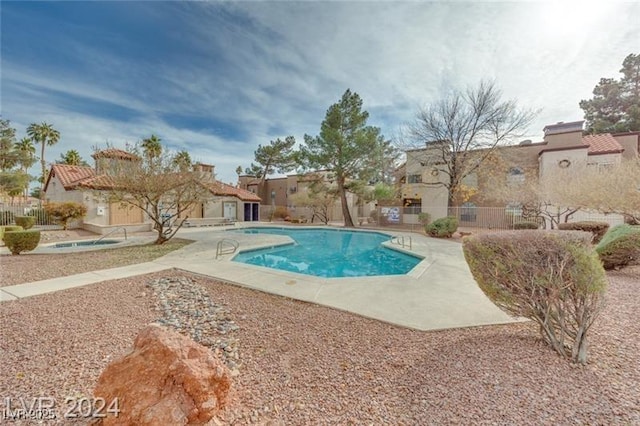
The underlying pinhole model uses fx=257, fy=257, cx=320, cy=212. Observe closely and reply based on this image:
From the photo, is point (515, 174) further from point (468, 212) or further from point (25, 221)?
point (25, 221)

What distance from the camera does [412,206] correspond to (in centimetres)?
2428

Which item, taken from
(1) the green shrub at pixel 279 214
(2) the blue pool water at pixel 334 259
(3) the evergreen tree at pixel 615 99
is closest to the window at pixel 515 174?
(2) the blue pool water at pixel 334 259

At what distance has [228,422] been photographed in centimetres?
219

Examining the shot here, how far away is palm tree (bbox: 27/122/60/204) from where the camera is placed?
104 ft

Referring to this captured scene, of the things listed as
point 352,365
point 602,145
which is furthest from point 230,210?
point 602,145

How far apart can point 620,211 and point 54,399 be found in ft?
49.2

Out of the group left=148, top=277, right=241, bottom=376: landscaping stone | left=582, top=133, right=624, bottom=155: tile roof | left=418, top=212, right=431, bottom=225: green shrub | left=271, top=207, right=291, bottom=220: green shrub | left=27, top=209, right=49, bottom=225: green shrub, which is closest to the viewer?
left=148, top=277, right=241, bottom=376: landscaping stone

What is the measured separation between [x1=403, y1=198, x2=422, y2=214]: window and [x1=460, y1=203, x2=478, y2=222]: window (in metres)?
3.48

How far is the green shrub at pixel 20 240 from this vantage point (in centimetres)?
938

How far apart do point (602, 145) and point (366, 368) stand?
26475 millimetres

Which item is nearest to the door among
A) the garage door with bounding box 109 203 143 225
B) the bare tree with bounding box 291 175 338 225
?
the bare tree with bounding box 291 175 338 225

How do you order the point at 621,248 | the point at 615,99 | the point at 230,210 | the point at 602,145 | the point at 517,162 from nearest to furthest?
1. the point at 621,248
2. the point at 602,145
3. the point at 517,162
4. the point at 230,210
5. the point at 615,99

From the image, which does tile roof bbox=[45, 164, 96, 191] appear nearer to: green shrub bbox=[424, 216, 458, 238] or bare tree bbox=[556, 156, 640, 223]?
green shrub bbox=[424, 216, 458, 238]

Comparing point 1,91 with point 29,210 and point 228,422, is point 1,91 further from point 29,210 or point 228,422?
point 228,422
